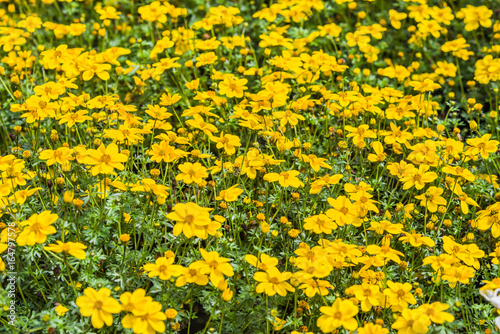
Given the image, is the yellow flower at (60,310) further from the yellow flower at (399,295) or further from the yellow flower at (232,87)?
the yellow flower at (232,87)

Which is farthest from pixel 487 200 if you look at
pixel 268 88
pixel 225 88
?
pixel 225 88

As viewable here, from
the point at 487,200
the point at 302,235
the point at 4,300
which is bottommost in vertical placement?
the point at 487,200

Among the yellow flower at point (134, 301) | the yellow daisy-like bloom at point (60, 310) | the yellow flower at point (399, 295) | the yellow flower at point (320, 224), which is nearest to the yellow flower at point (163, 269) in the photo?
the yellow flower at point (134, 301)

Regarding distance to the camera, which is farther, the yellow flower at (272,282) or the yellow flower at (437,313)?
the yellow flower at (272,282)

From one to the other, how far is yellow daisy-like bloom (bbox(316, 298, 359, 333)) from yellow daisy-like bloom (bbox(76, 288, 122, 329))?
0.81m

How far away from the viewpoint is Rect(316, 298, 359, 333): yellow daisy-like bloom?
2117 millimetres

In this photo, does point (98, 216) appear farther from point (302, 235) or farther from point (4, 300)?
point (302, 235)

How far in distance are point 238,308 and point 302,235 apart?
530mm

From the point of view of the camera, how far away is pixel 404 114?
3268mm

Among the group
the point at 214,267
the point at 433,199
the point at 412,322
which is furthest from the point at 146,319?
the point at 433,199

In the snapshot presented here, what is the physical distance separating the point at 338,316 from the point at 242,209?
1.02 m

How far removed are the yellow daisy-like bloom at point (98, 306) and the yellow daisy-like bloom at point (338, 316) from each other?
81 cm

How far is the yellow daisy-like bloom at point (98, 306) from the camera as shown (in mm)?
2039

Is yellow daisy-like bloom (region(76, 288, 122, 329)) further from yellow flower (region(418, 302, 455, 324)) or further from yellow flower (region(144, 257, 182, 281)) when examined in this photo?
yellow flower (region(418, 302, 455, 324))
